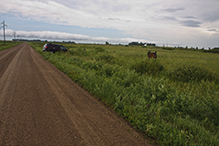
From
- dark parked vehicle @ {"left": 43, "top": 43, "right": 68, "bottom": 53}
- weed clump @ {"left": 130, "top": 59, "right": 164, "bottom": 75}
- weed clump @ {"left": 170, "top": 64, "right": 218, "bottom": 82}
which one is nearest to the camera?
weed clump @ {"left": 170, "top": 64, "right": 218, "bottom": 82}

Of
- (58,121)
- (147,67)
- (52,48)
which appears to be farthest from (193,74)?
(52,48)

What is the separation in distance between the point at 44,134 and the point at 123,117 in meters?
2.00

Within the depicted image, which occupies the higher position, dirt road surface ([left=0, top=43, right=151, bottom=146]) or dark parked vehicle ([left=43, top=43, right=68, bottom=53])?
dark parked vehicle ([left=43, top=43, right=68, bottom=53])

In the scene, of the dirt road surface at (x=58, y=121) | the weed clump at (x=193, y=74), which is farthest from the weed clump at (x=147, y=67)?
the dirt road surface at (x=58, y=121)

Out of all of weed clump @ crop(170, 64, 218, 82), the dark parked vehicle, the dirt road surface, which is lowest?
the dirt road surface

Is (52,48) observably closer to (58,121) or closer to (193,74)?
(193,74)

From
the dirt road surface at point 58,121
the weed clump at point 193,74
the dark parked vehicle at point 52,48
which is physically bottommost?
the dirt road surface at point 58,121

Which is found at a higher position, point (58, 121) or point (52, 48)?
point (52, 48)

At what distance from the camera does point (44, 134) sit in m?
3.10

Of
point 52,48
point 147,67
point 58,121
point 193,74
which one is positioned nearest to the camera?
point 58,121

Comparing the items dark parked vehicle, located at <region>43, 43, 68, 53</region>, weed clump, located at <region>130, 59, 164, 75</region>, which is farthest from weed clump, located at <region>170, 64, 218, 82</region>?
dark parked vehicle, located at <region>43, 43, 68, 53</region>

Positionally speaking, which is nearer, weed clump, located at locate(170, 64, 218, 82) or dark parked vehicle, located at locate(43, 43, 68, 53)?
weed clump, located at locate(170, 64, 218, 82)

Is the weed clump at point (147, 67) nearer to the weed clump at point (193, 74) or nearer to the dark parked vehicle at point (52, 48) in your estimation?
the weed clump at point (193, 74)

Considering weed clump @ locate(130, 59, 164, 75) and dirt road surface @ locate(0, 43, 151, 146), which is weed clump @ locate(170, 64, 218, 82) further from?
dirt road surface @ locate(0, 43, 151, 146)
